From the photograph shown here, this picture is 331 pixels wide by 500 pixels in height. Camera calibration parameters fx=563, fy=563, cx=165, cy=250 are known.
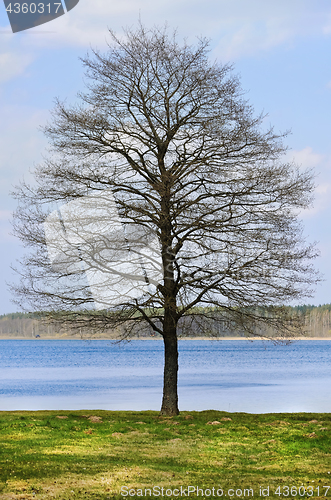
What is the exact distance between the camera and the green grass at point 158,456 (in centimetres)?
897

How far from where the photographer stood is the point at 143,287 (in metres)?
16.8

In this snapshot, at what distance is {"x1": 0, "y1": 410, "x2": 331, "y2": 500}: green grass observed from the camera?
897 cm

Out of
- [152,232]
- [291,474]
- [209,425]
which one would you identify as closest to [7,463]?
[291,474]

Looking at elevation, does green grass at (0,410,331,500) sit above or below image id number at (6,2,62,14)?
below

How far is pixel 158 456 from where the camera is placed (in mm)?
11828
